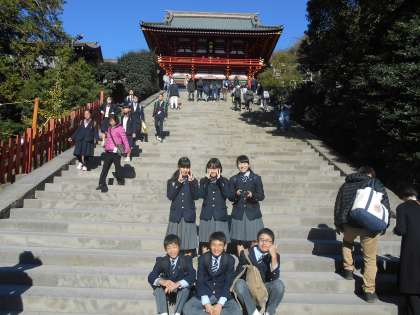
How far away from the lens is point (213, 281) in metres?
4.49

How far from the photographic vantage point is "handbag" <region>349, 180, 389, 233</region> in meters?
4.88

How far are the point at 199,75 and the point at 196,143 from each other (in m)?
21.0

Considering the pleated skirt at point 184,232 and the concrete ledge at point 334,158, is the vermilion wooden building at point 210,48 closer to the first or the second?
the concrete ledge at point 334,158

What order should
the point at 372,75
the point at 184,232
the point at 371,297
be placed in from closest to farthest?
the point at 371,297 → the point at 184,232 → the point at 372,75

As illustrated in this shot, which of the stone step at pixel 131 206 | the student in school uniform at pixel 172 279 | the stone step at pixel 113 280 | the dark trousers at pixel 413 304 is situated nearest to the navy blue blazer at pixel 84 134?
the stone step at pixel 131 206

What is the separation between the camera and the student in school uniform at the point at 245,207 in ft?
18.2

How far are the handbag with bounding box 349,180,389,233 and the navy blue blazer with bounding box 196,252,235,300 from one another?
157cm

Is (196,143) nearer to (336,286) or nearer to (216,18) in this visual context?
(336,286)

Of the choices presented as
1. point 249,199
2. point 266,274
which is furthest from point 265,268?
point 249,199

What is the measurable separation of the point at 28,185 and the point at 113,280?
347 cm

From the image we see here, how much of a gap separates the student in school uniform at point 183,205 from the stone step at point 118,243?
0.87 m

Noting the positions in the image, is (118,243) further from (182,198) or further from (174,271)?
(174,271)

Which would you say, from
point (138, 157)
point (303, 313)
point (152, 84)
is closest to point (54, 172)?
point (138, 157)

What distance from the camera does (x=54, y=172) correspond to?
8805mm
